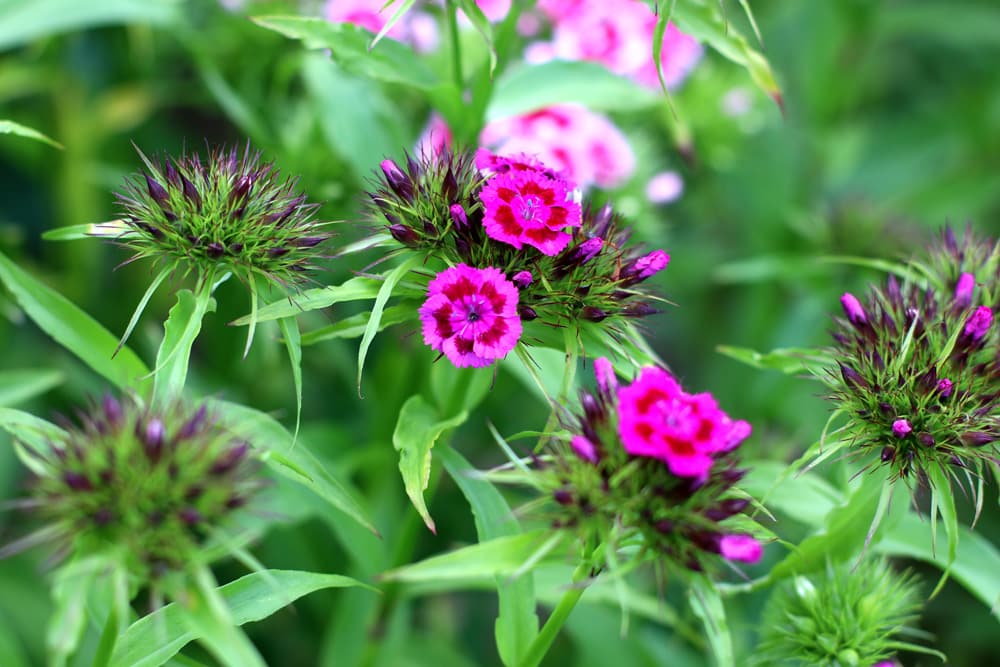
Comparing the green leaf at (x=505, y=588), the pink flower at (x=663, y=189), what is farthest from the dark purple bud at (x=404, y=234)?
the pink flower at (x=663, y=189)

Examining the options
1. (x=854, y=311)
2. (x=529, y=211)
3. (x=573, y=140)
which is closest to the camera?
(x=529, y=211)

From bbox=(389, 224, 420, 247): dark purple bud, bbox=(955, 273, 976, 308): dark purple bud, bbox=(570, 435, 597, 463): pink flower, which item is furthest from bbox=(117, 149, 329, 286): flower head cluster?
bbox=(955, 273, 976, 308): dark purple bud

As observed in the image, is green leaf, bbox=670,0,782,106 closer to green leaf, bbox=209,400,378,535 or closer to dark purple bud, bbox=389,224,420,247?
dark purple bud, bbox=389,224,420,247

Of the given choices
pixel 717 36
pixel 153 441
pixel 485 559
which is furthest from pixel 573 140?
pixel 153 441

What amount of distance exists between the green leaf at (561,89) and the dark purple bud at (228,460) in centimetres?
117

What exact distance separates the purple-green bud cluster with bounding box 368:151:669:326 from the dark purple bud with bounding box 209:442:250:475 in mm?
390

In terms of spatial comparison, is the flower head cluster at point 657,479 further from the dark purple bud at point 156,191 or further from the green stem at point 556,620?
the dark purple bud at point 156,191

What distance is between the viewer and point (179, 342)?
1.33 m

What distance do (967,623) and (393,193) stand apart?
2.63 m

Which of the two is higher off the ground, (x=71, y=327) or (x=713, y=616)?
(x=71, y=327)

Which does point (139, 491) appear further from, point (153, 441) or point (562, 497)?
point (562, 497)

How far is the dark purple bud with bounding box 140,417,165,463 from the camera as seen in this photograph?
113 centimetres

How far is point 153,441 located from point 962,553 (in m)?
1.46

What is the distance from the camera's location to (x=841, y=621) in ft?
5.15
